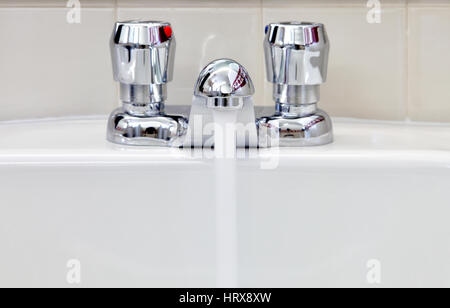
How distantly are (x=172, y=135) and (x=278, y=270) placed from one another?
0.54 ft

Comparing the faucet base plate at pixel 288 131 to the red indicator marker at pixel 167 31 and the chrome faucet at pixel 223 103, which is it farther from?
the red indicator marker at pixel 167 31

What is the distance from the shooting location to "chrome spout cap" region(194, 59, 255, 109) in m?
0.62

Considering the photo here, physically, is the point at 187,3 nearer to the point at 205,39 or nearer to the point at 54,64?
the point at 205,39

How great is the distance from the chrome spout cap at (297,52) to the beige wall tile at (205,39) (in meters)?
0.12

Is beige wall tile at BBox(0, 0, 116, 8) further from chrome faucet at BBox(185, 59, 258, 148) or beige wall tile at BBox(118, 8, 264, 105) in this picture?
chrome faucet at BBox(185, 59, 258, 148)

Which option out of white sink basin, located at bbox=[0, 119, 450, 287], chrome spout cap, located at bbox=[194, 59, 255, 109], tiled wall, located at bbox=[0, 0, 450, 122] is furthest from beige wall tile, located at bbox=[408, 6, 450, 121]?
chrome spout cap, located at bbox=[194, 59, 255, 109]

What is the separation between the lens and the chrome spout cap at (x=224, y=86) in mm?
621

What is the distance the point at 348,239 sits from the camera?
0.65 m

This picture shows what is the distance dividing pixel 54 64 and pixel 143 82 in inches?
7.1

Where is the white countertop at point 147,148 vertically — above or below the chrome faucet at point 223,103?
below

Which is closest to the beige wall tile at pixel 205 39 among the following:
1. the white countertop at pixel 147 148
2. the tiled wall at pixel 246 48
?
the tiled wall at pixel 246 48

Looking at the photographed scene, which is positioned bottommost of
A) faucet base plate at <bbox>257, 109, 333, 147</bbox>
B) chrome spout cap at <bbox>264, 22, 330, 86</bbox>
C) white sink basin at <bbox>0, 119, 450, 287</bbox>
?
white sink basin at <bbox>0, 119, 450, 287</bbox>

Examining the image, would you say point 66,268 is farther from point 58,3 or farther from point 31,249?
point 58,3

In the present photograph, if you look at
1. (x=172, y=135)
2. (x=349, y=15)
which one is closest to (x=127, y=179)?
(x=172, y=135)
